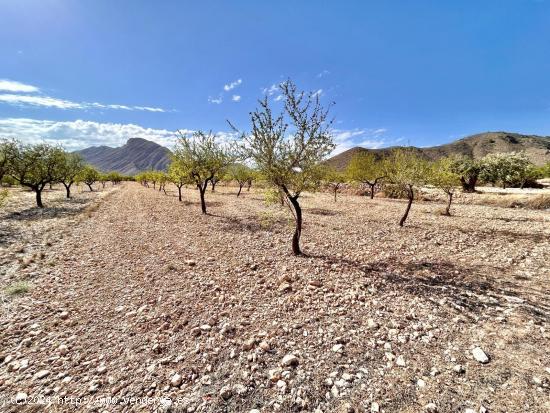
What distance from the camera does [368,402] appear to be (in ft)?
17.8

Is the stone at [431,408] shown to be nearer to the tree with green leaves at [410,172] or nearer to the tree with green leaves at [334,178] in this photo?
the tree with green leaves at [334,178]

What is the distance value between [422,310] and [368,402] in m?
4.83

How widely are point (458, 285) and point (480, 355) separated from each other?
16.9ft

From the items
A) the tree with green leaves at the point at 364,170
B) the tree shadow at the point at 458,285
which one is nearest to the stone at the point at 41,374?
the tree shadow at the point at 458,285

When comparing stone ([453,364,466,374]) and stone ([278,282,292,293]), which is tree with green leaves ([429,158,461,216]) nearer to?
stone ([278,282,292,293])

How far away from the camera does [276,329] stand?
26.3 feet

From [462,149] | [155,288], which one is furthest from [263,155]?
[462,149]

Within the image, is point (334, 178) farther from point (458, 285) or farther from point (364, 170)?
point (458, 285)

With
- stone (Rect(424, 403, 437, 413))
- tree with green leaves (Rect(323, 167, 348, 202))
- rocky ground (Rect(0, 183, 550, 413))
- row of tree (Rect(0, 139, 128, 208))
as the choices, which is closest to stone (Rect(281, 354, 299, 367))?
rocky ground (Rect(0, 183, 550, 413))

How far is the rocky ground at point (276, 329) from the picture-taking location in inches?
224

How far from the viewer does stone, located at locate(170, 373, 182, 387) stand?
6.00 metres

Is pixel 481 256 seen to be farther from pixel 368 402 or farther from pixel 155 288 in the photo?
pixel 155 288

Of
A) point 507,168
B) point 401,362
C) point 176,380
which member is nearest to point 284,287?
point 401,362

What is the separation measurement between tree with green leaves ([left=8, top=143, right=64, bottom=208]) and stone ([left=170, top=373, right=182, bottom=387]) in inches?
1795
